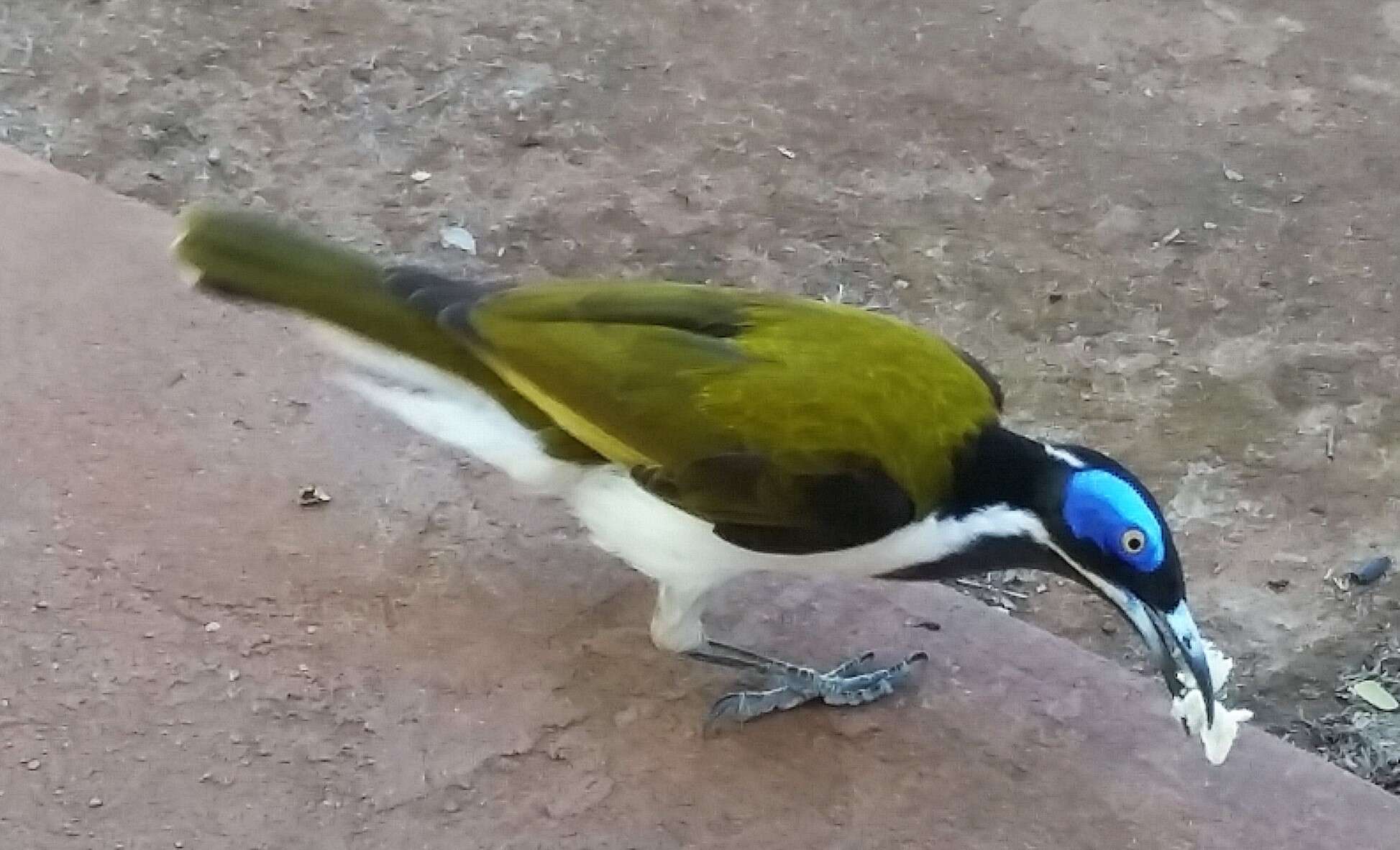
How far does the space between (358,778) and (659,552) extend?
49cm

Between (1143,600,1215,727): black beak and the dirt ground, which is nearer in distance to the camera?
(1143,600,1215,727): black beak

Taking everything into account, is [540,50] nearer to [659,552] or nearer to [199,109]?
[199,109]

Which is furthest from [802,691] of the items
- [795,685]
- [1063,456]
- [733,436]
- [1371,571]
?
[1371,571]

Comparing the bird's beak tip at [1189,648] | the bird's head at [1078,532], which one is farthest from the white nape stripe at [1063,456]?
the bird's beak tip at [1189,648]

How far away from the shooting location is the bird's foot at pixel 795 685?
231 cm

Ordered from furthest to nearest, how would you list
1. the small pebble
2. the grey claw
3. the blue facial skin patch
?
1. the small pebble
2. the grey claw
3. the blue facial skin patch

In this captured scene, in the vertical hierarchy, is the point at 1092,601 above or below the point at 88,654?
below

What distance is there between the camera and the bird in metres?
2.14

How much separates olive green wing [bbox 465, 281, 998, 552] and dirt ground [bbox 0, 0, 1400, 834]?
1010mm

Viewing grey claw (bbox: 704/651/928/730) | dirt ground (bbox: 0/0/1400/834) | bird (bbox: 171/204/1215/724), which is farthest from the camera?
dirt ground (bbox: 0/0/1400/834)

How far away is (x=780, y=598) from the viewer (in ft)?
8.40

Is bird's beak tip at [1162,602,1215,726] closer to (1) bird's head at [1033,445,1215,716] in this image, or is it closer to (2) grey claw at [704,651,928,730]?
(1) bird's head at [1033,445,1215,716]

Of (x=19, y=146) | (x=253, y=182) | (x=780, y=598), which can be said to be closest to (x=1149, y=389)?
(x=780, y=598)

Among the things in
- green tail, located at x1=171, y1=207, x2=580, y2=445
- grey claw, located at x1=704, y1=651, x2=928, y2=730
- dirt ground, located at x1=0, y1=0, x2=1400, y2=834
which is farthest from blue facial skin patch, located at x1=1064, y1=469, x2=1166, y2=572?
dirt ground, located at x1=0, y1=0, x2=1400, y2=834
